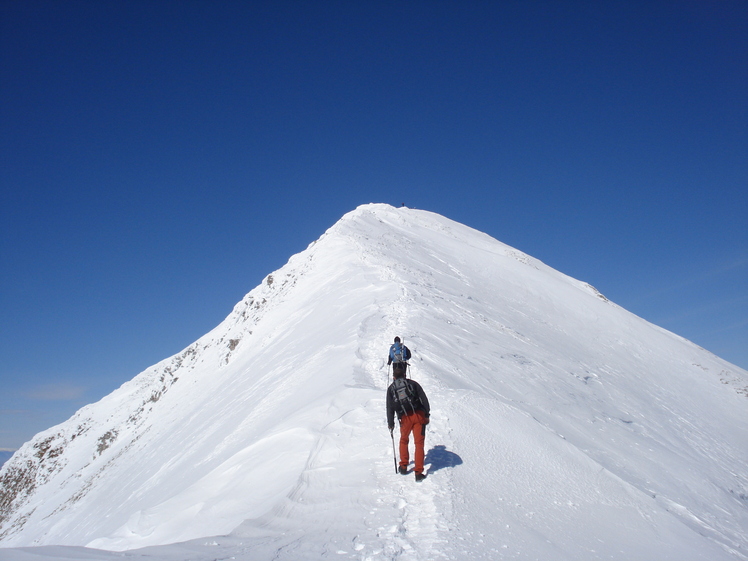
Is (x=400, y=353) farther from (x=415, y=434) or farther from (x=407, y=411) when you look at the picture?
(x=415, y=434)

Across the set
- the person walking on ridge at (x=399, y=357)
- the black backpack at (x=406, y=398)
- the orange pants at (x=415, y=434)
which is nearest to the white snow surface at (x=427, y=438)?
the orange pants at (x=415, y=434)

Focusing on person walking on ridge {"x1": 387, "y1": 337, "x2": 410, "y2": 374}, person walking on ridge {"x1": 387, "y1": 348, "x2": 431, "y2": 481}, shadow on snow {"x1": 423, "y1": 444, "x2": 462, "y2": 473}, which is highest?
person walking on ridge {"x1": 387, "y1": 337, "x2": 410, "y2": 374}

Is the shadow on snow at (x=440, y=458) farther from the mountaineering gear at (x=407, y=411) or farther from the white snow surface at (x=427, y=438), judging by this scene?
the mountaineering gear at (x=407, y=411)

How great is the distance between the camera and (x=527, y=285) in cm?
2997

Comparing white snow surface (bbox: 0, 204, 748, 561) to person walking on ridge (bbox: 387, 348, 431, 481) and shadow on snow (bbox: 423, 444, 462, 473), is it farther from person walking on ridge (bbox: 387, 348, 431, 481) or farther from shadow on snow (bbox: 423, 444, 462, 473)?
person walking on ridge (bbox: 387, 348, 431, 481)

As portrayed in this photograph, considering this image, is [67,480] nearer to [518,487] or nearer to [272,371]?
[272,371]

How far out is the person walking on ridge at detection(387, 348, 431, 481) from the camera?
21.6 ft

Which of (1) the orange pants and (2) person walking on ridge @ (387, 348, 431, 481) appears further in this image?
(2) person walking on ridge @ (387, 348, 431, 481)

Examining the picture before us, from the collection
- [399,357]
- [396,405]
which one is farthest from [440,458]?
[399,357]

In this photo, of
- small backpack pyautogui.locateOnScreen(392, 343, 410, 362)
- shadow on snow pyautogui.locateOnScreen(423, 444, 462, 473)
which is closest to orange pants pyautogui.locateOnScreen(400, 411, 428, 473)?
shadow on snow pyautogui.locateOnScreen(423, 444, 462, 473)

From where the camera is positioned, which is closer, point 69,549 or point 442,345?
point 69,549

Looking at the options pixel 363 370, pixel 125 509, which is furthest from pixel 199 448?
pixel 363 370

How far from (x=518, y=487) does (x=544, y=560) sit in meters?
1.67

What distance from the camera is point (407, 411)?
271 inches
